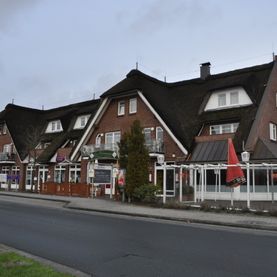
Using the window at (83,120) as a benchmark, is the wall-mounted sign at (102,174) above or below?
below

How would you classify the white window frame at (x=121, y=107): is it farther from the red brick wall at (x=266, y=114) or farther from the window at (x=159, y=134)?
the red brick wall at (x=266, y=114)

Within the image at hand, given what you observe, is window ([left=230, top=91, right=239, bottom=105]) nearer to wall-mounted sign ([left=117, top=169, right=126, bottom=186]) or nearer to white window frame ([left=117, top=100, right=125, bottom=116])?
white window frame ([left=117, top=100, right=125, bottom=116])

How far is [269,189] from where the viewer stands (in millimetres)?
25047

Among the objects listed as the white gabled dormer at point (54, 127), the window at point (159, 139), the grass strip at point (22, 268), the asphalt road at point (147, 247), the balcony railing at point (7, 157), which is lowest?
the asphalt road at point (147, 247)

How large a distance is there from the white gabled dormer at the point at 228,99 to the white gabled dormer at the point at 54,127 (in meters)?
18.7

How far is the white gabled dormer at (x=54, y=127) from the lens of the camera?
42.6m

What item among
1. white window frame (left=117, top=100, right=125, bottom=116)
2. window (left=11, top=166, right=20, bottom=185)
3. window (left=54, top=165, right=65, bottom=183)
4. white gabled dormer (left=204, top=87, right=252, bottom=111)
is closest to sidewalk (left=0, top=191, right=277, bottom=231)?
white gabled dormer (left=204, top=87, right=252, bottom=111)

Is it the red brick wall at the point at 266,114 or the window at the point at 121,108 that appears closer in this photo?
the red brick wall at the point at 266,114

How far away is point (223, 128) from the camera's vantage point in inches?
1115

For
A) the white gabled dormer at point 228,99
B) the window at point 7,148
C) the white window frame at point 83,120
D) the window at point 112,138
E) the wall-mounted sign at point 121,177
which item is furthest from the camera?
the window at point 7,148

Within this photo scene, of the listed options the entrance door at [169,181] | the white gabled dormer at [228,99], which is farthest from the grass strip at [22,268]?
the white gabled dormer at [228,99]

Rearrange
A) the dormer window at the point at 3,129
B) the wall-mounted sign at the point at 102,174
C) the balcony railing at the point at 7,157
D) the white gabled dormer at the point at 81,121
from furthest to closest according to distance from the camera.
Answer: the dormer window at the point at 3,129, the balcony railing at the point at 7,157, the white gabled dormer at the point at 81,121, the wall-mounted sign at the point at 102,174

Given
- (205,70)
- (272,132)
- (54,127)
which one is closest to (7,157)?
(54,127)

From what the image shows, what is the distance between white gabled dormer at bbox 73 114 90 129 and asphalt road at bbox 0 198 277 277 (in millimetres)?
25635
